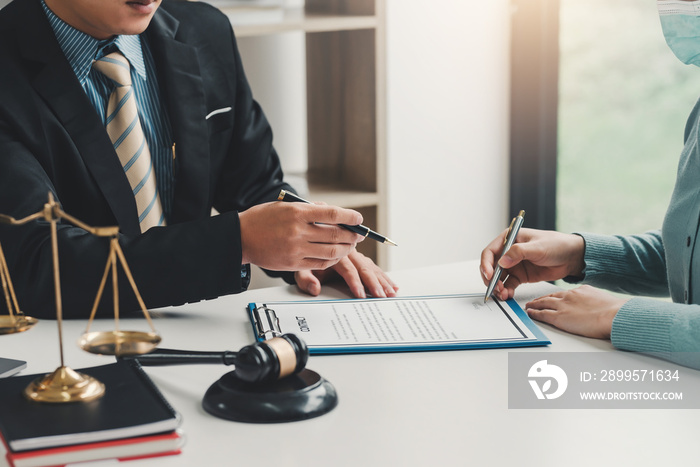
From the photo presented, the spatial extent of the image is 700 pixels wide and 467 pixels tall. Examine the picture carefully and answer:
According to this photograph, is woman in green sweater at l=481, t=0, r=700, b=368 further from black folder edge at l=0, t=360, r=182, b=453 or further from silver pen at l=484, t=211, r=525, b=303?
black folder edge at l=0, t=360, r=182, b=453

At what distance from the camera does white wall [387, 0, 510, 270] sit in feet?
9.39

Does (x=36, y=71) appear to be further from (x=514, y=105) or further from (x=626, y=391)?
(x=514, y=105)

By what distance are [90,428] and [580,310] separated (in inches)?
27.4

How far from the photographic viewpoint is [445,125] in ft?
9.74

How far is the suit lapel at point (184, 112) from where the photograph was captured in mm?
1685

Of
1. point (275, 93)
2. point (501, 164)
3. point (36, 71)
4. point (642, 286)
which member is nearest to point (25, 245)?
point (36, 71)

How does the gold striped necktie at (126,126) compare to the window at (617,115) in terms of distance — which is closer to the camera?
the gold striped necktie at (126,126)

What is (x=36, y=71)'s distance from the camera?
4.85ft

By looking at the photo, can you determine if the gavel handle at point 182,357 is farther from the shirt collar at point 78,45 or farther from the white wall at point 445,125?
the white wall at point 445,125

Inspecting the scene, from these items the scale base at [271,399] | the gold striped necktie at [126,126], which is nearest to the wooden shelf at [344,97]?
the gold striped necktie at [126,126]

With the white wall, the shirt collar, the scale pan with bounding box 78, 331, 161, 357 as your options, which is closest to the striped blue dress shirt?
the shirt collar

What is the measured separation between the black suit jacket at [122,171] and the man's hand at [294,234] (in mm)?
30

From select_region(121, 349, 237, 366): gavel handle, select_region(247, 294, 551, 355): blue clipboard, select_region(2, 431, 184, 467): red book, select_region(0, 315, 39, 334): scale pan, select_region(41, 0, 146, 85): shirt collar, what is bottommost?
select_region(2, 431, 184, 467): red book

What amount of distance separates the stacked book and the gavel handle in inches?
3.7
